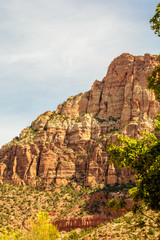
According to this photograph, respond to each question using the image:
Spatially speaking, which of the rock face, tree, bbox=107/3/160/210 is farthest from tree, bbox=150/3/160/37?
the rock face

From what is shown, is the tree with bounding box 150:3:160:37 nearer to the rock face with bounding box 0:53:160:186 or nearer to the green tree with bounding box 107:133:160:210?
the green tree with bounding box 107:133:160:210

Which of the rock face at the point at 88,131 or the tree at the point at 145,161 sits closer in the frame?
the tree at the point at 145,161

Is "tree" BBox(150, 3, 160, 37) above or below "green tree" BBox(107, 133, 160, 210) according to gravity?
above

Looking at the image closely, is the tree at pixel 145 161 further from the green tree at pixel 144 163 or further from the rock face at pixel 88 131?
the rock face at pixel 88 131

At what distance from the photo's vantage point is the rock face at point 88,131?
89.0m

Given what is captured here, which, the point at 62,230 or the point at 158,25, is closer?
the point at 158,25

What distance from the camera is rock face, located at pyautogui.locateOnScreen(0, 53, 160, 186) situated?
292ft

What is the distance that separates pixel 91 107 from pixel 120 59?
25.6m

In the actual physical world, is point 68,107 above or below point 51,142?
above

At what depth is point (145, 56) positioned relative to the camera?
105438 mm

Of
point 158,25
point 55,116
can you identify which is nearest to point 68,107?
point 55,116

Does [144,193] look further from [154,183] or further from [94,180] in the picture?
[94,180]

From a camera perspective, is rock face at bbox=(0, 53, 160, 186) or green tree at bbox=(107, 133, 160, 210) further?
rock face at bbox=(0, 53, 160, 186)

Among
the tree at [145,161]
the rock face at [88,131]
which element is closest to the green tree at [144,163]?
the tree at [145,161]
